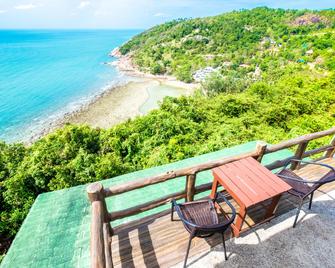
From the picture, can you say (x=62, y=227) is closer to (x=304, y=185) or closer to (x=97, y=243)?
(x=97, y=243)

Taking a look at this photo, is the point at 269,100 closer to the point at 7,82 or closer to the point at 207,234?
the point at 207,234

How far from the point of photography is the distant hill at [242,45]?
45062mm

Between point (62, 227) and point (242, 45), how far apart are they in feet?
227

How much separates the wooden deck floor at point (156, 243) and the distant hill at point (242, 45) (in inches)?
1493

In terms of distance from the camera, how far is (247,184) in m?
2.55

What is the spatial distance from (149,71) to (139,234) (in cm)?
4906

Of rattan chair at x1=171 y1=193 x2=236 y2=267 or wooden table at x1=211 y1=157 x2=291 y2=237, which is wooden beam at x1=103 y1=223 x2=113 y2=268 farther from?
wooden table at x1=211 y1=157 x2=291 y2=237

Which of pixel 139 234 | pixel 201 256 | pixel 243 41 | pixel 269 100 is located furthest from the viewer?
pixel 243 41

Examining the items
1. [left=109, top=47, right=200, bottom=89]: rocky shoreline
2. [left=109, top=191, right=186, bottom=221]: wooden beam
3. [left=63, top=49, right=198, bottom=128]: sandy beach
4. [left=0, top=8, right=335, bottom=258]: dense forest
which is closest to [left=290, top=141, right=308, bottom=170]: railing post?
[left=109, top=191, right=186, bottom=221]: wooden beam

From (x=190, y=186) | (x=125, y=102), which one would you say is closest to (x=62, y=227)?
(x=190, y=186)

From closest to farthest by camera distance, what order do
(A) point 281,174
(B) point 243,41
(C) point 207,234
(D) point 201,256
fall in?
(C) point 207,234 → (D) point 201,256 → (A) point 281,174 → (B) point 243,41

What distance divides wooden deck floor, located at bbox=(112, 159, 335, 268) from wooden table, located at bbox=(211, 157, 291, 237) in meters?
0.51

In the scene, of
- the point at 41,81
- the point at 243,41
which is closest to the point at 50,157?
the point at 41,81

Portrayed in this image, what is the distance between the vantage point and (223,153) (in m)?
5.75
